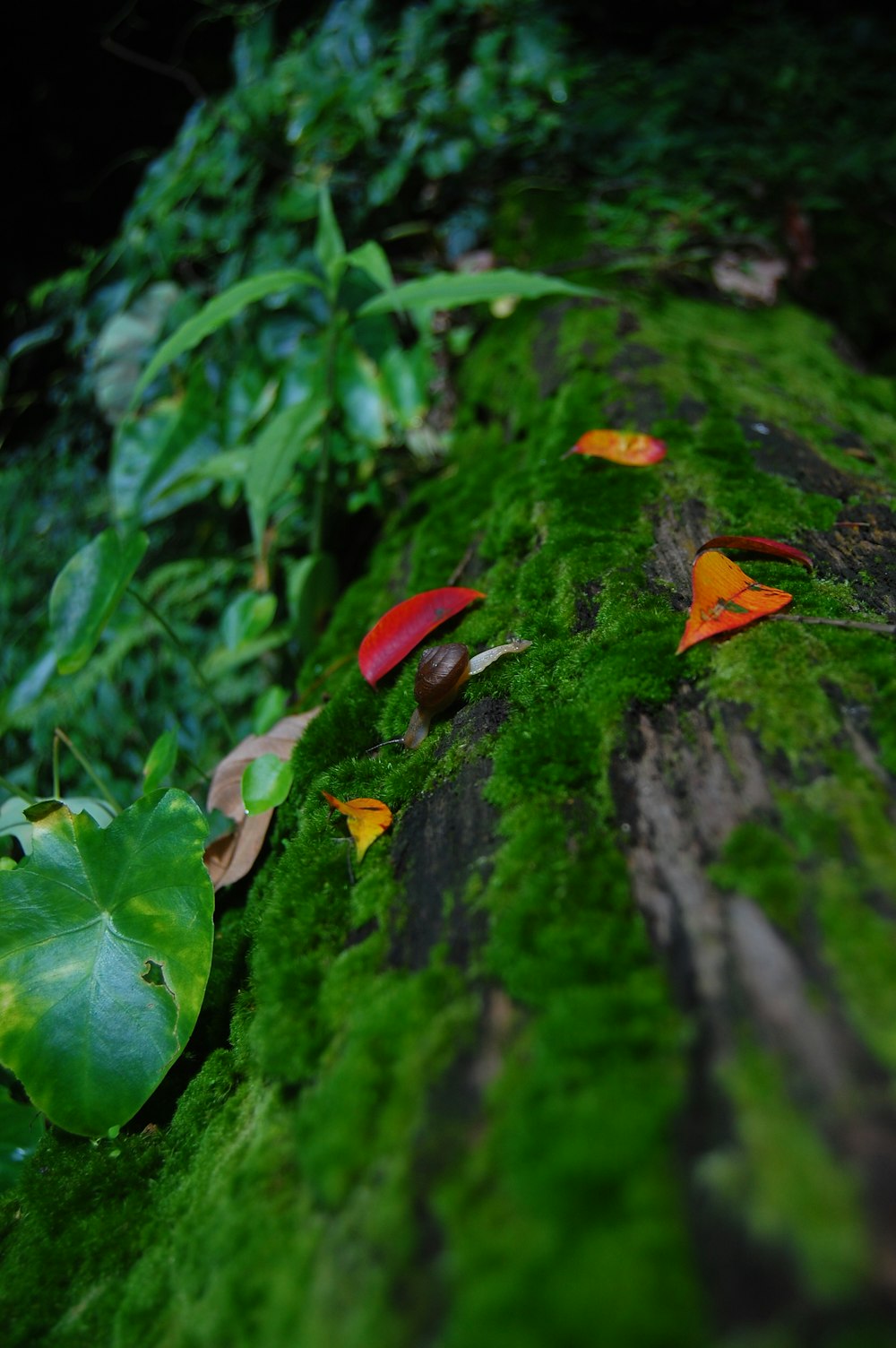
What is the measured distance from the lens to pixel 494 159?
105 inches

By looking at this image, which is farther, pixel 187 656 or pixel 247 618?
pixel 247 618

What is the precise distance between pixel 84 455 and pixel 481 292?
2259 mm

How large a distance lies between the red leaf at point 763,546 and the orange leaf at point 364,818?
1.83 ft

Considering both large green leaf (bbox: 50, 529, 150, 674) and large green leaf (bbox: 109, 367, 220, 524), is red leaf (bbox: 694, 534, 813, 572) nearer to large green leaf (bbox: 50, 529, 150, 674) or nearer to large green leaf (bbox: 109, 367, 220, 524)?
large green leaf (bbox: 50, 529, 150, 674)

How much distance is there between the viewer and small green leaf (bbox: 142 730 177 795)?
1.16m

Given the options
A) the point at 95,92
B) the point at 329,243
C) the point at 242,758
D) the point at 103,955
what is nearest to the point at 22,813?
the point at 242,758

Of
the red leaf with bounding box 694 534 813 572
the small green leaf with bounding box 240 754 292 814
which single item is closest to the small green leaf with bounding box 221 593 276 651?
the small green leaf with bounding box 240 754 292 814

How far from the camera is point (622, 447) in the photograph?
126cm

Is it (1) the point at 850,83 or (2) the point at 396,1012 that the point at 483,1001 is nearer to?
(2) the point at 396,1012

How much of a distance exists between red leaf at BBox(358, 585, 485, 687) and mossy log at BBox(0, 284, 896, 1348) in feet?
0.10

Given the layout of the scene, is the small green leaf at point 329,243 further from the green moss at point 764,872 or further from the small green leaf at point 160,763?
the green moss at point 764,872

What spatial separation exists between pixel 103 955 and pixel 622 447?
110 cm

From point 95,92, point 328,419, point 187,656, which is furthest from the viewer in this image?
point 95,92

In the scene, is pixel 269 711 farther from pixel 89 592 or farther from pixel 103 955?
pixel 103 955
